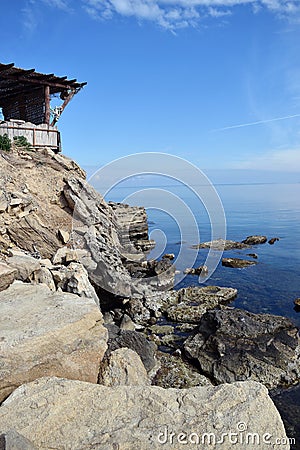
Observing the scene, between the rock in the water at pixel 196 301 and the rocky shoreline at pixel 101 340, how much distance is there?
75 millimetres

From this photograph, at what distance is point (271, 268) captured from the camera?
1396 inches

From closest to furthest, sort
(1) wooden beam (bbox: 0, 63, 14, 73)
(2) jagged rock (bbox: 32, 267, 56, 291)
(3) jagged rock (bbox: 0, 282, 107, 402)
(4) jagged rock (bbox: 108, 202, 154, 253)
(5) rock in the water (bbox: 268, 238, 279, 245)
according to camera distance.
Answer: (3) jagged rock (bbox: 0, 282, 107, 402), (2) jagged rock (bbox: 32, 267, 56, 291), (1) wooden beam (bbox: 0, 63, 14, 73), (4) jagged rock (bbox: 108, 202, 154, 253), (5) rock in the water (bbox: 268, 238, 279, 245)

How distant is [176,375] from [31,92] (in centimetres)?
2711

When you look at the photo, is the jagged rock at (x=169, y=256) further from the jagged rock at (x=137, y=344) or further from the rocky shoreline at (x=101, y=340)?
the jagged rock at (x=137, y=344)

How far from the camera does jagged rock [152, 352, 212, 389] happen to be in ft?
45.9

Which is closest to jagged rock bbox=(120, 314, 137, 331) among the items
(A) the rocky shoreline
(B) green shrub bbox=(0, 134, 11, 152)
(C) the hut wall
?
(A) the rocky shoreline

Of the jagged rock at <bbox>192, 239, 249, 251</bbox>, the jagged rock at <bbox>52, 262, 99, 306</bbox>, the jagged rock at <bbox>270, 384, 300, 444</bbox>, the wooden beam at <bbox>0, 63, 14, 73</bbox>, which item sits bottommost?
the jagged rock at <bbox>270, 384, 300, 444</bbox>

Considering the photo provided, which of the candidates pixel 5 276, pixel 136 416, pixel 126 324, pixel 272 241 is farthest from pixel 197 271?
pixel 136 416

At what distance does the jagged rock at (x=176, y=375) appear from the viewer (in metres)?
14.0

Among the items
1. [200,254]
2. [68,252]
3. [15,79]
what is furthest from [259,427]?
[200,254]

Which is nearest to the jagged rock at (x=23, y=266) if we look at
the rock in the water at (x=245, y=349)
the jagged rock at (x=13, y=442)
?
the rock in the water at (x=245, y=349)

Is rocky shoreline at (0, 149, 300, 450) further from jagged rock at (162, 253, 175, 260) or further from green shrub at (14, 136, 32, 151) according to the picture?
jagged rock at (162, 253, 175, 260)

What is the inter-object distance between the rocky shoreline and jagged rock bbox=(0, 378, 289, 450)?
2 cm

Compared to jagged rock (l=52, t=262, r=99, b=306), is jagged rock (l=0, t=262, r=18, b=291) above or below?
above
